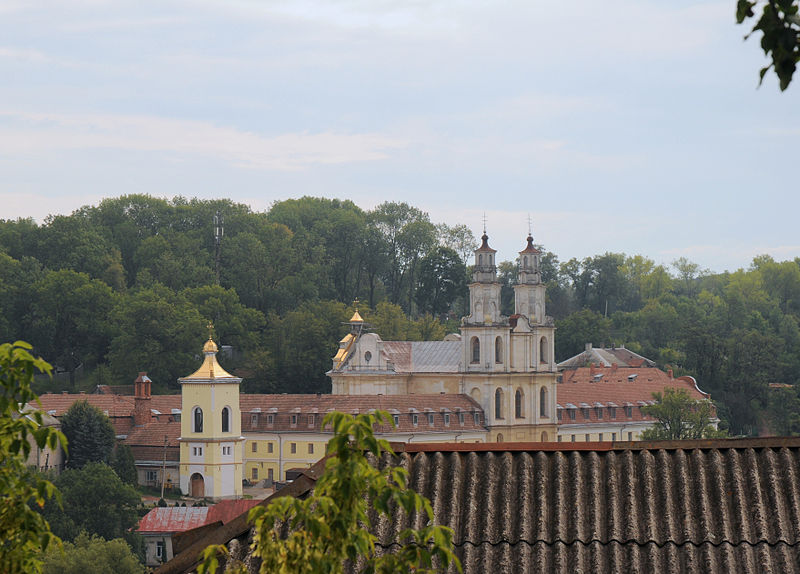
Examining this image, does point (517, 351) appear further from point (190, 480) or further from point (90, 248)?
point (90, 248)

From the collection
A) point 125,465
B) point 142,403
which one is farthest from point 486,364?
point 125,465

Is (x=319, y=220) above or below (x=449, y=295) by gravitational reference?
above

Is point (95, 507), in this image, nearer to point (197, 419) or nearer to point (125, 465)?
point (125, 465)

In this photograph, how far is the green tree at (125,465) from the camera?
2975 inches

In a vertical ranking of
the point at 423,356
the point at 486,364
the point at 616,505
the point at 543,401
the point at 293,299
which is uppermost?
the point at 293,299

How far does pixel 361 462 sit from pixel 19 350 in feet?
6.61

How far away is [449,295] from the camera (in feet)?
433

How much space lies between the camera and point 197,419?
8188 centimetres

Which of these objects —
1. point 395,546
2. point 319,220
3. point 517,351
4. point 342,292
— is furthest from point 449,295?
point 395,546

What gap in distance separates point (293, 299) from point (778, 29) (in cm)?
12011

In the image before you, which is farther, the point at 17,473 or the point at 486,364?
the point at 486,364

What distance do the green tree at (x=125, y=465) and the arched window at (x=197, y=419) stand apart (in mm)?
3704

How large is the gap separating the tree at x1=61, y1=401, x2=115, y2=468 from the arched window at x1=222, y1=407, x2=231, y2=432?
19.4 feet

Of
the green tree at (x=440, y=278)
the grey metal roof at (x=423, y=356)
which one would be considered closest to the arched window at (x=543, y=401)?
the grey metal roof at (x=423, y=356)
